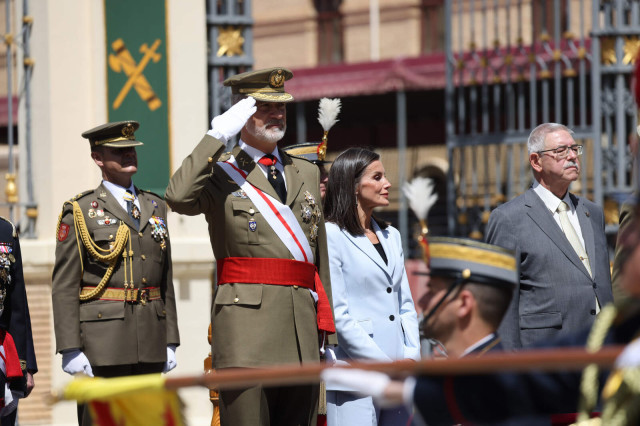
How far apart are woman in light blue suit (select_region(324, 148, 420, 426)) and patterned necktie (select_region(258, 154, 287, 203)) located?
1.80ft

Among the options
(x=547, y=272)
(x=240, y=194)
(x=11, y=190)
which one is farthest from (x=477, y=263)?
(x=11, y=190)

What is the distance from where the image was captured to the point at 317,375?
2.70 metres

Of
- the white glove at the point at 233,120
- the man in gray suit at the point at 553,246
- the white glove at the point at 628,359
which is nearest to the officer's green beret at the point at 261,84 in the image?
the white glove at the point at 233,120

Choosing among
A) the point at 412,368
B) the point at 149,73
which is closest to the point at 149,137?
the point at 149,73

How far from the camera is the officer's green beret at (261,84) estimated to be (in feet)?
17.1

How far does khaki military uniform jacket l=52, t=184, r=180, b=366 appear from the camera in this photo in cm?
574

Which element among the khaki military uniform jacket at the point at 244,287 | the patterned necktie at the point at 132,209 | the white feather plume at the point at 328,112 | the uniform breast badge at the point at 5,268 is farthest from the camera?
the white feather plume at the point at 328,112

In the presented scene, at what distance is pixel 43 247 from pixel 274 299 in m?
3.22

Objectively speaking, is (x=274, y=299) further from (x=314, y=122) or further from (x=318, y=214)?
(x=314, y=122)

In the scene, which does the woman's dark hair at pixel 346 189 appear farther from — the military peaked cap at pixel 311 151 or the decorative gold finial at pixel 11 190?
the decorative gold finial at pixel 11 190

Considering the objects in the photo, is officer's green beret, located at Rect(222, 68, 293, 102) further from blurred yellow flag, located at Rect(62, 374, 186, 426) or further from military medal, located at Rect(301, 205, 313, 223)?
blurred yellow flag, located at Rect(62, 374, 186, 426)

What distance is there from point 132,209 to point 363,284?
131 cm

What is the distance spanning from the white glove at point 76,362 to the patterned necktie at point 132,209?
733mm

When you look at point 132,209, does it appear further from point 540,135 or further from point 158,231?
point 540,135
